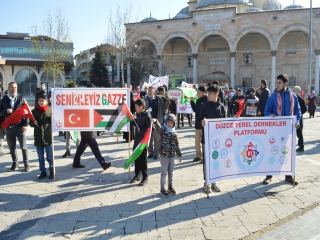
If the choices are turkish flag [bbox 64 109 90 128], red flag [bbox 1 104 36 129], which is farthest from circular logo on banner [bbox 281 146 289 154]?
red flag [bbox 1 104 36 129]

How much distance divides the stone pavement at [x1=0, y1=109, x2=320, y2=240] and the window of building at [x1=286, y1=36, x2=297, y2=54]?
36325 mm

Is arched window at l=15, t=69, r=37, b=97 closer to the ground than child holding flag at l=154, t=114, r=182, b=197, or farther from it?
farther from it

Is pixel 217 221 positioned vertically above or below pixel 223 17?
below

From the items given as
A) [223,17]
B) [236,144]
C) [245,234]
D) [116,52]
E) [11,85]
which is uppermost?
[223,17]

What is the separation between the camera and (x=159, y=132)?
6.22 meters

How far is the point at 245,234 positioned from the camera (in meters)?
4.58

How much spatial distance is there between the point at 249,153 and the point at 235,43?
3580 cm

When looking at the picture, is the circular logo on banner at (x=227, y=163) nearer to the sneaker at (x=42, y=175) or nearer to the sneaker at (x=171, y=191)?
the sneaker at (x=171, y=191)

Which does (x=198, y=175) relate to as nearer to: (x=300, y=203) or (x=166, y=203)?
(x=166, y=203)

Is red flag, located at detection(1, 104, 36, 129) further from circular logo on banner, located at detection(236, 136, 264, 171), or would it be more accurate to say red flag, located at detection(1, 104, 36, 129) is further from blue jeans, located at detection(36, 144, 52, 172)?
circular logo on banner, located at detection(236, 136, 264, 171)

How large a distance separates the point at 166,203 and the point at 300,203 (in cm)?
244

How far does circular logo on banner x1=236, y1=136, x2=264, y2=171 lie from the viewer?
6.12 m

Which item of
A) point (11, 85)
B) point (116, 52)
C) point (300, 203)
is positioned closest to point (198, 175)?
point (300, 203)

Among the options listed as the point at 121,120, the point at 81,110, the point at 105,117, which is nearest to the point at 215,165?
the point at 121,120
